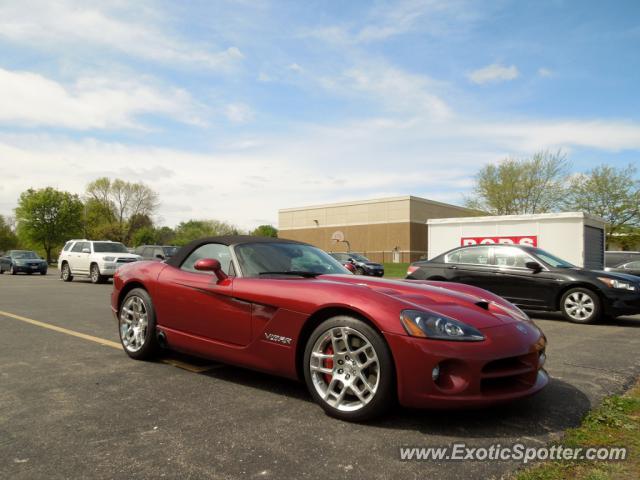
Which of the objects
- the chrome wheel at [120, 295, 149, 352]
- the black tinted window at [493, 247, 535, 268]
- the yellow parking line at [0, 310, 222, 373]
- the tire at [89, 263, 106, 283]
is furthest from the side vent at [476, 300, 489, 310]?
the tire at [89, 263, 106, 283]

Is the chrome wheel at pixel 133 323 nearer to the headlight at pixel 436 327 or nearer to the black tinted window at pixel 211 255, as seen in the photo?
the black tinted window at pixel 211 255

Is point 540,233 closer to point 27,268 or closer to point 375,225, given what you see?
point 27,268

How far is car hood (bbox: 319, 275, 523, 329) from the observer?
3.23 meters

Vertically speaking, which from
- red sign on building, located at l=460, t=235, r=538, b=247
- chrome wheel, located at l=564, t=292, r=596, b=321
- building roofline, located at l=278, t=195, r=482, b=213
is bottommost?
chrome wheel, located at l=564, t=292, r=596, b=321

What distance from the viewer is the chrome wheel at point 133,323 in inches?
191

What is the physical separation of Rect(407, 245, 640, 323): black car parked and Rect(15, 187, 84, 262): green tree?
186ft

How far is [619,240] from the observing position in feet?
137

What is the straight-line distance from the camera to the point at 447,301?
3494 mm

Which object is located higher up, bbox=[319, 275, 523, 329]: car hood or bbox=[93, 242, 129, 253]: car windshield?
bbox=[93, 242, 129, 253]: car windshield

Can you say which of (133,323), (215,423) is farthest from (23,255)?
(215,423)

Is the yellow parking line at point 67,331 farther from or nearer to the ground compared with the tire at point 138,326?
nearer to the ground

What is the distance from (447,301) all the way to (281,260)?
4.95 ft

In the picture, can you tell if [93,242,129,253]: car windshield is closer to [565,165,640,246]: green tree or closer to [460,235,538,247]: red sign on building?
[460,235,538,247]: red sign on building

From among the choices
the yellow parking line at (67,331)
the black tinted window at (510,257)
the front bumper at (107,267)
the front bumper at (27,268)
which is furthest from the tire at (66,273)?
the black tinted window at (510,257)
